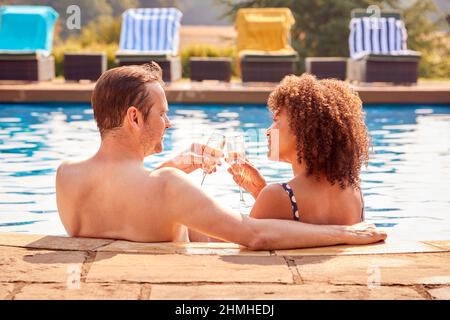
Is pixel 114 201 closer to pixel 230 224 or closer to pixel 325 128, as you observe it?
pixel 230 224

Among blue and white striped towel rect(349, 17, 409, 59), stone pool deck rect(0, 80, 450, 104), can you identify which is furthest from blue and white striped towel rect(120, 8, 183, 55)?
blue and white striped towel rect(349, 17, 409, 59)

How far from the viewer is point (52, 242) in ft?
10.5

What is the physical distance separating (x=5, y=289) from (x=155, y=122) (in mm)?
935

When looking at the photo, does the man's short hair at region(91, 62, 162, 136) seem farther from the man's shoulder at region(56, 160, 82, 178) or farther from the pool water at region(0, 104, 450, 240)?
the pool water at region(0, 104, 450, 240)

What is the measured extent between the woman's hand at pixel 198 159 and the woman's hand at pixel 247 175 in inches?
3.7

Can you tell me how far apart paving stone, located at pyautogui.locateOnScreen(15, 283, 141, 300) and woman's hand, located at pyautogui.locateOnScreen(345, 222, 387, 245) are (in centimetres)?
94

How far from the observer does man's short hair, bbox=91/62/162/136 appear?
3230 millimetres

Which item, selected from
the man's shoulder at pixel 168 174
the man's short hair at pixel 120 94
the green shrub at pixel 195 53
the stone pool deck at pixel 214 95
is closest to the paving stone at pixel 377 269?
the man's shoulder at pixel 168 174

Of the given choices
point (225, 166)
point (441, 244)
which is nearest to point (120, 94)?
point (441, 244)

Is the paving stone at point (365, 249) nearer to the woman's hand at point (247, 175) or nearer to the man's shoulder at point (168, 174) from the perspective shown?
Answer: the man's shoulder at point (168, 174)

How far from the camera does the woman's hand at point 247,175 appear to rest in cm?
364

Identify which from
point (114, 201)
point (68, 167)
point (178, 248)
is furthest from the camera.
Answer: point (68, 167)

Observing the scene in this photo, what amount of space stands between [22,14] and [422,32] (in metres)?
7.67
